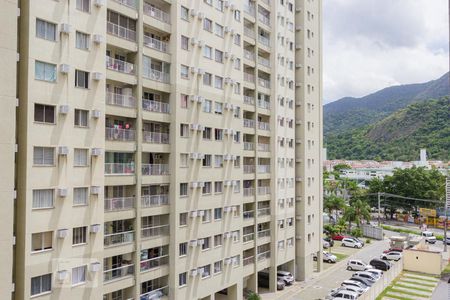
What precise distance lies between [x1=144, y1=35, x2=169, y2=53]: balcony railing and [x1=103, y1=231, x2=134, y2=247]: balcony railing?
8.54m

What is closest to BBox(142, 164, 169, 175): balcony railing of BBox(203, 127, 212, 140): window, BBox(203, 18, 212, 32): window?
BBox(203, 127, 212, 140): window

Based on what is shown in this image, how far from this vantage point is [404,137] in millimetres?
95438

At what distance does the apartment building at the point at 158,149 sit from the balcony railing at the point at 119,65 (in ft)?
0.29

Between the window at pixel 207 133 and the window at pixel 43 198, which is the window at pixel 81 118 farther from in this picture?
the window at pixel 207 133

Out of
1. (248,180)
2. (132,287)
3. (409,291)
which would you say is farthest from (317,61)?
(132,287)

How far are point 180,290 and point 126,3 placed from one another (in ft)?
44.1

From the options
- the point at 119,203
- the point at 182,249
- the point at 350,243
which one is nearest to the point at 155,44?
the point at 119,203

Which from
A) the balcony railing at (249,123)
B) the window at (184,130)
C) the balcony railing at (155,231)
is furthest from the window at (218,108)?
the balcony railing at (155,231)

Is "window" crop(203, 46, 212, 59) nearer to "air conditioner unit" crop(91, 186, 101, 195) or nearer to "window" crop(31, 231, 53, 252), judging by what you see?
"air conditioner unit" crop(91, 186, 101, 195)

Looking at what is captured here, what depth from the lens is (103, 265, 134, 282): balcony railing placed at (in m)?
17.4

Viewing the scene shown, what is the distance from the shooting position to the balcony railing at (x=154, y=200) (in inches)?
757

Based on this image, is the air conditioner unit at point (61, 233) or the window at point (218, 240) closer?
the air conditioner unit at point (61, 233)

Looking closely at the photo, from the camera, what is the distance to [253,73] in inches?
1109

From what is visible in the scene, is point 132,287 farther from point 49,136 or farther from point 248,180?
point 248,180
